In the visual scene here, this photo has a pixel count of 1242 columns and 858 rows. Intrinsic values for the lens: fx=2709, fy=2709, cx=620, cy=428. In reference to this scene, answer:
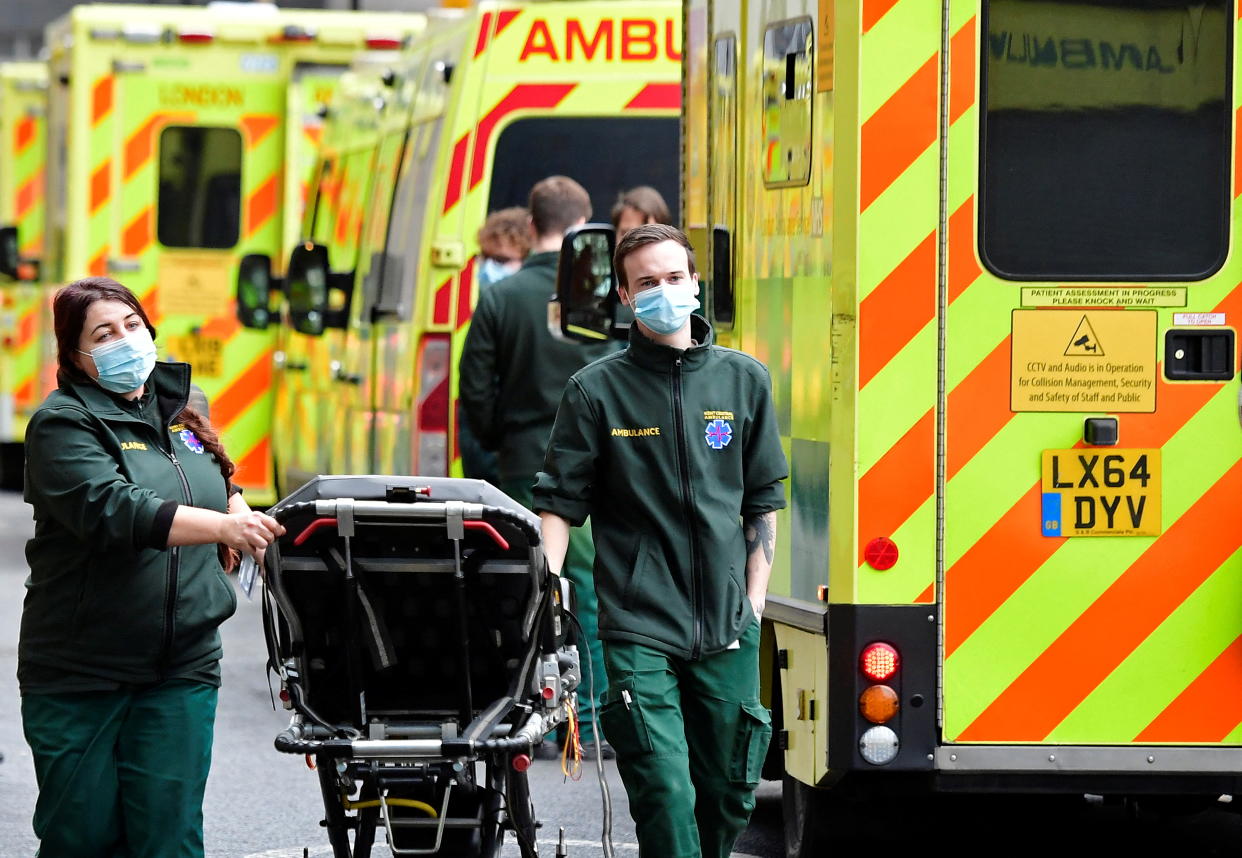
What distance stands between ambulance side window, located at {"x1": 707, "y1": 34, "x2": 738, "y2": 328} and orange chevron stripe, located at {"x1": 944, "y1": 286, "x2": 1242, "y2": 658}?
1.35 metres

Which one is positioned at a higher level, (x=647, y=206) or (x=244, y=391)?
(x=647, y=206)

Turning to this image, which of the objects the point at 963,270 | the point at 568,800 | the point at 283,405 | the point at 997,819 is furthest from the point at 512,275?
the point at 283,405

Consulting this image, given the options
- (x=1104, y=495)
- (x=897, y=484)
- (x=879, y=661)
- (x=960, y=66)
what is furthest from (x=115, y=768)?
(x=960, y=66)

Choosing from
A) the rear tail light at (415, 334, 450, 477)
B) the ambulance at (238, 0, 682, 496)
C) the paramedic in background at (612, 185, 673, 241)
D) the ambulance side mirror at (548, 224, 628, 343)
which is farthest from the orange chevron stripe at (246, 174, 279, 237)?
the ambulance side mirror at (548, 224, 628, 343)

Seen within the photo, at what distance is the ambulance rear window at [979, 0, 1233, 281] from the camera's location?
6125mm

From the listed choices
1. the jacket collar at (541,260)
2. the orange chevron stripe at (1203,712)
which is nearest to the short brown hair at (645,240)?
the orange chevron stripe at (1203,712)

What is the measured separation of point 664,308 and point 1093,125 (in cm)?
111

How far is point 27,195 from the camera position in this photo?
21.5 meters

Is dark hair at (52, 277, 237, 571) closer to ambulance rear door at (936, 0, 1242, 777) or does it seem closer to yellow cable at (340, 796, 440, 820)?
yellow cable at (340, 796, 440, 820)

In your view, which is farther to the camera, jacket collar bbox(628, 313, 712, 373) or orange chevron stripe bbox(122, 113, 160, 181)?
orange chevron stripe bbox(122, 113, 160, 181)

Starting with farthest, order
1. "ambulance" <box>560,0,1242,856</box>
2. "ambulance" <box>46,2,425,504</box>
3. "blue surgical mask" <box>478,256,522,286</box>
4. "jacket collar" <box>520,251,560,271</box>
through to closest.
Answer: "ambulance" <box>46,2,425,504</box> < "blue surgical mask" <box>478,256,522,286</box> < "jacket collar" <box>520,251,560,271</box> < "ambulance" <box>560,0,1242,856</box>

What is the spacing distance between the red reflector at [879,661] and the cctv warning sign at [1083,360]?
0.62 m

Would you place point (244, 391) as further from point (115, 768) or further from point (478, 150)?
point (115, 768)

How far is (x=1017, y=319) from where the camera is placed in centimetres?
611
